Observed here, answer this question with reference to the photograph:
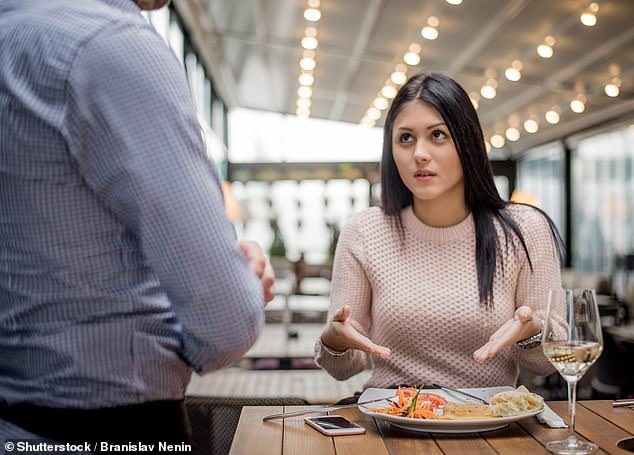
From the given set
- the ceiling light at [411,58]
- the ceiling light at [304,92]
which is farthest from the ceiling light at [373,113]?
the ceiling light at [411,58]

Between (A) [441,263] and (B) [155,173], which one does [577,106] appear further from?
(B) [155,173]

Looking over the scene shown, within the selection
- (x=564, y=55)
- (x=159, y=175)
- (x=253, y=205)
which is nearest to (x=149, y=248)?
(x=159, y=175)

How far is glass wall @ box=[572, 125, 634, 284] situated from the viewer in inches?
467

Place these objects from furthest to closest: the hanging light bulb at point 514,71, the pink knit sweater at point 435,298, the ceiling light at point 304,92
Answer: the ceiling light at point 304,92, the hanging light bulb at point 514,71, the pink knit sweater at point 435,298

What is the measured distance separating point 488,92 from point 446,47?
7.20 feet

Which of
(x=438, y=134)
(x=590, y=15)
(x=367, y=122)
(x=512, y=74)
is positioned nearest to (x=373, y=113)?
(x=367, y=122)

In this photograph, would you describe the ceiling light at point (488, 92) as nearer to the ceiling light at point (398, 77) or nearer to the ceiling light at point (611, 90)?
the ceiling light at point (398, 77)

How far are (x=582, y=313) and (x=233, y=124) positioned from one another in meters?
16.1

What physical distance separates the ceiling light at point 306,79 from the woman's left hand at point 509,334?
11.3 m

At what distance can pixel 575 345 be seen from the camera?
4.26 feet

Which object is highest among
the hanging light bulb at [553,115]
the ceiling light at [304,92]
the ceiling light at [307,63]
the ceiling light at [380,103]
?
the ceiling light at [304,92]

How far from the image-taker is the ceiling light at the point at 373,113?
14055 mm

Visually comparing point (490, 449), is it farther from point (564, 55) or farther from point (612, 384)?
point (564, 55)

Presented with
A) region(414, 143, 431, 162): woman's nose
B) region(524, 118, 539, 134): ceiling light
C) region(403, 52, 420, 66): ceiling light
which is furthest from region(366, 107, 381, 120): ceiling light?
region(414, 143, 431, 162): woman's nose
